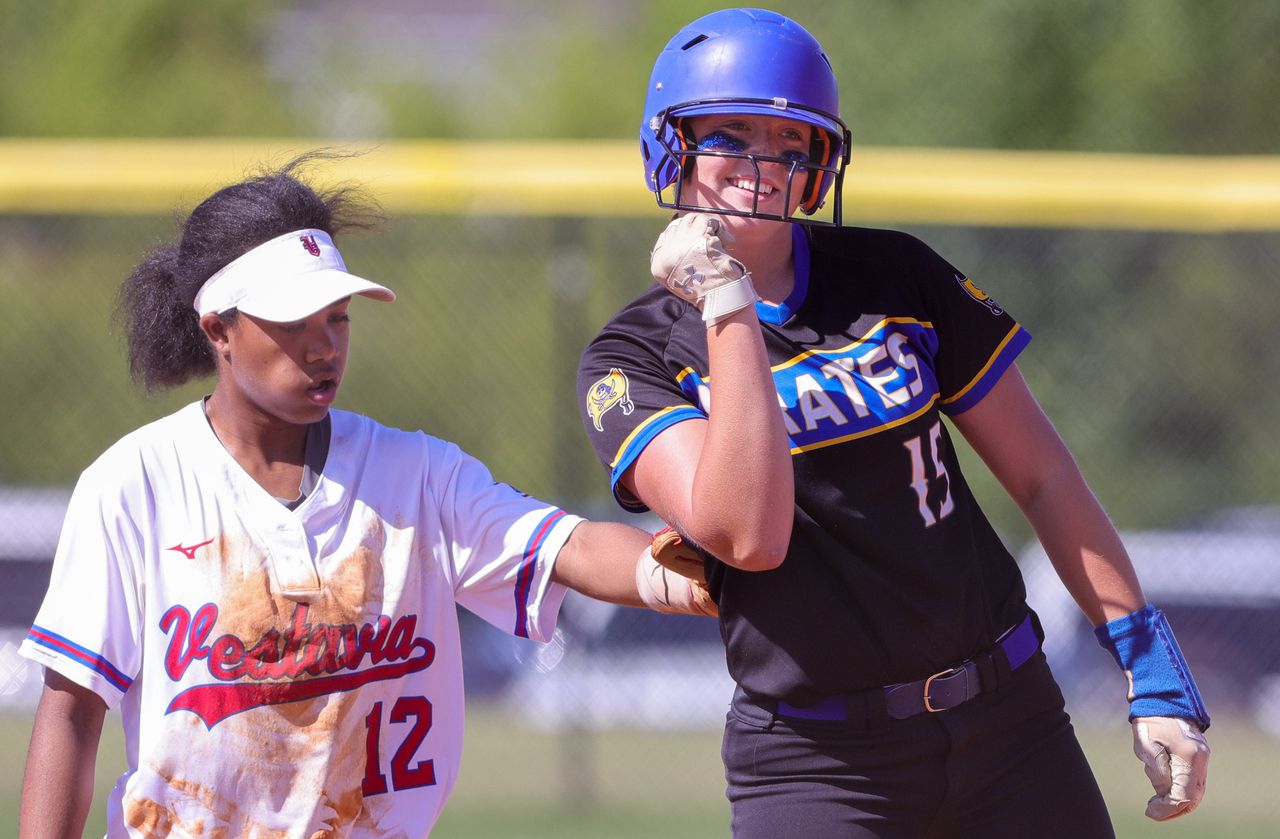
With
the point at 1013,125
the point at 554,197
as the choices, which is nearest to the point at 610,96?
the point at 1013,125

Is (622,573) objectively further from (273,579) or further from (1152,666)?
(1152,666)

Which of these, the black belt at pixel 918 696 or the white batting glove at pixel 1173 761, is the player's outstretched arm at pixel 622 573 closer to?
the black belt at pixel 918 696

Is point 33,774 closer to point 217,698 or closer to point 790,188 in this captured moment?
point 217,698

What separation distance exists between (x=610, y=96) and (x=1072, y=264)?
8.45 m

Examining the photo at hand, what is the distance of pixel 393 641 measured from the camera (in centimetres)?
247

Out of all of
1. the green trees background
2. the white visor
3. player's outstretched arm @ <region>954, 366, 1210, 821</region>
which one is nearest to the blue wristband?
player's outstretched arm @ <region>954, 366, 1210, 821</region>

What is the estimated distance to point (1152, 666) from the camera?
2391 mm

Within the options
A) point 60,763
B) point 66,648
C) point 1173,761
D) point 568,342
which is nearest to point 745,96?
point 1173,761

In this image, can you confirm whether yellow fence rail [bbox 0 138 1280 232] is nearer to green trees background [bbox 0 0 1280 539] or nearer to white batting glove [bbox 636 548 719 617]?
green trees background [bbox 0 0 1280 539]

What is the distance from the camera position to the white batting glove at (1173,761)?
2.33 m

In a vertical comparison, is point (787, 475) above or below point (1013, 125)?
below

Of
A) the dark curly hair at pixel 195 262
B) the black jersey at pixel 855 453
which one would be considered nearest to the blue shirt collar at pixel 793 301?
the black jersey at pixel 855 453

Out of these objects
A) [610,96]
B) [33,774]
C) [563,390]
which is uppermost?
[610,96]

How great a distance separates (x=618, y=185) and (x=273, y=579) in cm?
343
